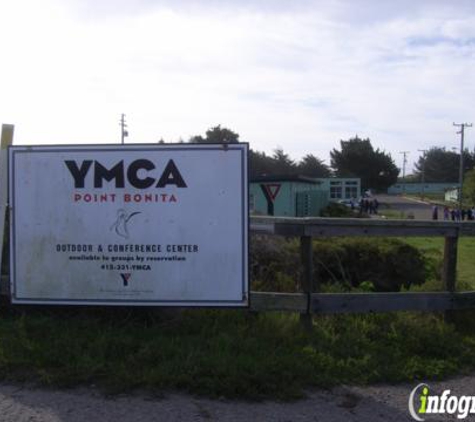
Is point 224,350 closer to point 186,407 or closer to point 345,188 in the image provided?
point 186,407

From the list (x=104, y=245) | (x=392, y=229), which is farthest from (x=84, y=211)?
(x=392, y=229)

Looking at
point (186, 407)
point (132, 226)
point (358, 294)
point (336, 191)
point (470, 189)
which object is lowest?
point (186, 407)

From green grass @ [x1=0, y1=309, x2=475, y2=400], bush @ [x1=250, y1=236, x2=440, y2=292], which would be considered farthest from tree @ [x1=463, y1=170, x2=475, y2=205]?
green grass @ [x1=0, y1=309, x2=475, y2=400]

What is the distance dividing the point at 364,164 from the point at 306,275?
107m

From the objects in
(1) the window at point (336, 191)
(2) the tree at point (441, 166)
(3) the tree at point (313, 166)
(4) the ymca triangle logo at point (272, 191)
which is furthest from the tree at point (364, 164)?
(4) the ymca triangle logo at point (272, 191)

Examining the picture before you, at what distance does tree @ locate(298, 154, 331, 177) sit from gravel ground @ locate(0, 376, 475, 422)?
4197 inches

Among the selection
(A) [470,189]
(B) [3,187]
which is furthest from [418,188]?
(B) [3,187]

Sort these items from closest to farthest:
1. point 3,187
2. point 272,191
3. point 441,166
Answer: point 3,187 < point 272,191 < point 441,166

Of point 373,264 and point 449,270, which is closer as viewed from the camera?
point 449,270

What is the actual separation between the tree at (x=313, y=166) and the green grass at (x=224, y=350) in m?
105

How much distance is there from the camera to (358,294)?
20.0ft

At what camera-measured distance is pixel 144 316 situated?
20.5ft

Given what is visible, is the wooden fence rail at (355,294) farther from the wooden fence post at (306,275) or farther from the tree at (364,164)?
the tree at (364,164)

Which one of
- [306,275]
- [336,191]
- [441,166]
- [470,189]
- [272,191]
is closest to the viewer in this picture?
[306,275]
